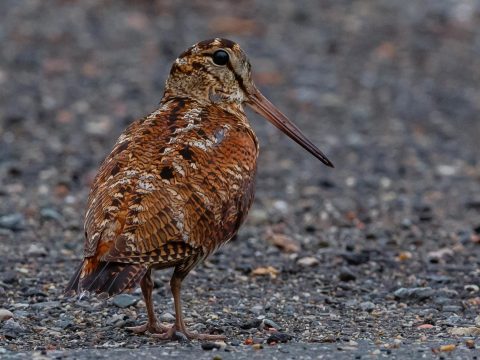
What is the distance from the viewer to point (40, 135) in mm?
15359

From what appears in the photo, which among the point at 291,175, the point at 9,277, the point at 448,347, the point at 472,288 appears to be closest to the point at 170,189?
the point at 448,347

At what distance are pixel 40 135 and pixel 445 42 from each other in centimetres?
811

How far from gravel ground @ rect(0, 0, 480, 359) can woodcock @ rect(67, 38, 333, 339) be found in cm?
57

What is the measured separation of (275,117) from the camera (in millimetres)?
9680

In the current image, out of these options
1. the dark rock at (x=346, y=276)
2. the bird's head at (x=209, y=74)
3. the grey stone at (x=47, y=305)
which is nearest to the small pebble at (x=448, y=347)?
the dark rock at (x=346, y=276)

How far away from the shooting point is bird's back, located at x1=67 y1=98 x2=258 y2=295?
7336 millimetres

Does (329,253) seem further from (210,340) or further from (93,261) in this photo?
(93,261)

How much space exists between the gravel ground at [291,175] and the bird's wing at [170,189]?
2.41ft

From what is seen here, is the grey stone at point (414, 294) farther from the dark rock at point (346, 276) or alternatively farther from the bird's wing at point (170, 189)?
the bird's wing at point (170, 189)

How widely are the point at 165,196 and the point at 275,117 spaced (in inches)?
91.4

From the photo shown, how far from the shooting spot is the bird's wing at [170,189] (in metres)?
7.41

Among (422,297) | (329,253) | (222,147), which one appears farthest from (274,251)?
(222,147)

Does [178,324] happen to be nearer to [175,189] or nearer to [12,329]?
[175,189]

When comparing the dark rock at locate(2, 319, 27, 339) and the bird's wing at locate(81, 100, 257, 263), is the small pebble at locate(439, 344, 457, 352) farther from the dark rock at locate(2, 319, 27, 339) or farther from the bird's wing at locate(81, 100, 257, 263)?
the dark rock at locate(2, 319, 27, 339)
